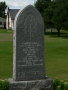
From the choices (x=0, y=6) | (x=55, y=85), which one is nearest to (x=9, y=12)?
(x=0, y=6)

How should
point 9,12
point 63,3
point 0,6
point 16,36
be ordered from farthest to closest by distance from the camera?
1. point 0,6
2. point 9,12
3. point 63,3
4. point 16,36

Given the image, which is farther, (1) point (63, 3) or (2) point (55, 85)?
(1) point (63, 3)

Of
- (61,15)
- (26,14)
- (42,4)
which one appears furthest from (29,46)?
(42,4)

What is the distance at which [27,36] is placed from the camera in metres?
10.9

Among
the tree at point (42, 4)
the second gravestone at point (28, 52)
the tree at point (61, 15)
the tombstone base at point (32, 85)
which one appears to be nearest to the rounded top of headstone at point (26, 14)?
the second gravestone at point (28, 52)

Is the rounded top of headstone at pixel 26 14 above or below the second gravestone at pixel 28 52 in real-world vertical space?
above

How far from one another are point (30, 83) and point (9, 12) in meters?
126

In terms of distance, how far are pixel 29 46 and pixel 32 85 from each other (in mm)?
1267

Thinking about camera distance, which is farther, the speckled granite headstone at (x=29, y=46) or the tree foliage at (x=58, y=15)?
the tree foliage at (x=58, y=15)

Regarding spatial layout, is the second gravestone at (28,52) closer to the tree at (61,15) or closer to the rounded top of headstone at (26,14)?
the rounded top of headstone at (26,14)

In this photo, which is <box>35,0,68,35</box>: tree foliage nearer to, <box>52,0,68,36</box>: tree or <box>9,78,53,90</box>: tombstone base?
<box>52,0,68,36</box>: tree

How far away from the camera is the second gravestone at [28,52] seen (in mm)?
10797

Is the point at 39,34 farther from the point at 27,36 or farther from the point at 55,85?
the point at 55,85

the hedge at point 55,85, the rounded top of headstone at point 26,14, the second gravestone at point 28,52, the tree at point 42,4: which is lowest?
the hedge at point 55,85
